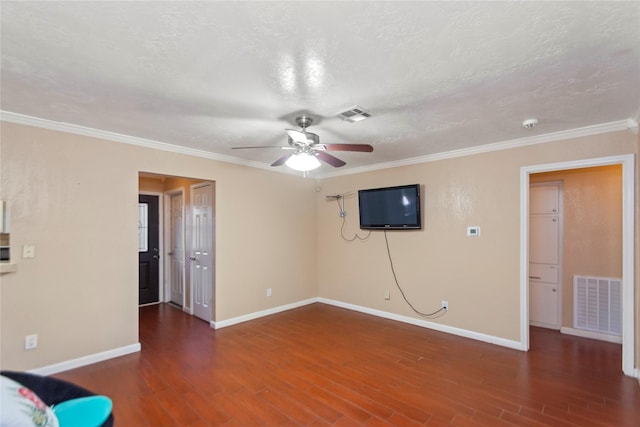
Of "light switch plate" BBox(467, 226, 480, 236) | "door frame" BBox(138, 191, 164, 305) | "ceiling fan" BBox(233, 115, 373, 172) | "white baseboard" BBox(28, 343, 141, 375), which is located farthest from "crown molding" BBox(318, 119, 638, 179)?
"white baseboard" BBox(28, 343, 141, 375)

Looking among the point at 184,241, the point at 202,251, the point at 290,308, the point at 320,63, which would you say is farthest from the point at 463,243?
the point at 184,241

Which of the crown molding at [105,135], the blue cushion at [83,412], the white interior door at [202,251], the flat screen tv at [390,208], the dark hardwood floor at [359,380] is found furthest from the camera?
the white interior door at [202,251]

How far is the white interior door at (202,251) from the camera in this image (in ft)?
14.4

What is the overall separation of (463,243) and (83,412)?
3929mm

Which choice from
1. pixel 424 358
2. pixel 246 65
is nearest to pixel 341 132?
pixel 246 65

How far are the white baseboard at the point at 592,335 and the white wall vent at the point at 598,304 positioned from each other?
0.14ft

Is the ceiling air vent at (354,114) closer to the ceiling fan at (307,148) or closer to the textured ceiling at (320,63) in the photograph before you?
the textured ceiling at (320,63)

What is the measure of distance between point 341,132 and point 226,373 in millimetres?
2672

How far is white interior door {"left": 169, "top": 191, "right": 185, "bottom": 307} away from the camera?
207 inches

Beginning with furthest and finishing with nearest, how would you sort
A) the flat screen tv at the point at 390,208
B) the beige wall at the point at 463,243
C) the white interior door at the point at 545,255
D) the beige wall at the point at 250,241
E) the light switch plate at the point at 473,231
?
the flat screen tv at the point at 390,208, the white interior door at the point at 545,255, the light switch plate at the point at 473,231, the beige wall at the point at 463,243, the beige wall at the point at 250,241

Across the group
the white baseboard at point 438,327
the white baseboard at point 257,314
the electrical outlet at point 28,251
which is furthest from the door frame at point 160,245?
the white baseboard at point 438,327

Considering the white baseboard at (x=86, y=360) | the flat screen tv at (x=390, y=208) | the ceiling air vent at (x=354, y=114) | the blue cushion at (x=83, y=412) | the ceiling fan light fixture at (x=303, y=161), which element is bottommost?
the white baseboard at (x=86, y=360)

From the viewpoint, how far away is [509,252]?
140 inches

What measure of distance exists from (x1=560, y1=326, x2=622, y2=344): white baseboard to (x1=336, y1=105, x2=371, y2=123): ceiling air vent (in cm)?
395
